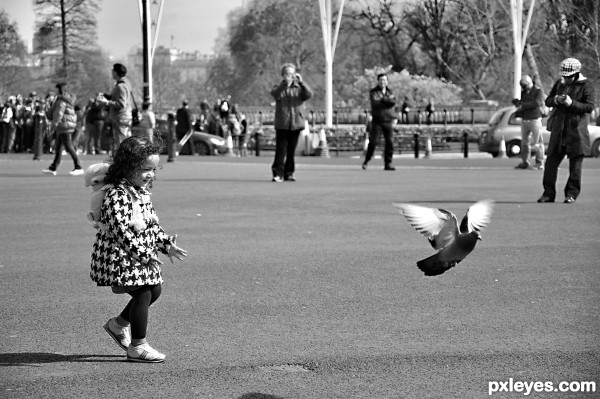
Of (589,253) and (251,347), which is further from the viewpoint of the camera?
(589,253)

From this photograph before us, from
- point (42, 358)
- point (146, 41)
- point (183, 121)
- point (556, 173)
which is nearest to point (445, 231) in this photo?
point (42, 358)

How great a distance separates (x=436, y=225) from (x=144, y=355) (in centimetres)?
158

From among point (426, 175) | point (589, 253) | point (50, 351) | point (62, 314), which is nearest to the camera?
point (50, 351)

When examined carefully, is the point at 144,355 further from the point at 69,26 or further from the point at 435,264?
the point at 69,26

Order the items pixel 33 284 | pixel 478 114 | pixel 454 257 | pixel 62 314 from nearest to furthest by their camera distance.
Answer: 1. pixel 454 257
2. pixel 62 314
3. pixel 33 284
4. pixel 478 114

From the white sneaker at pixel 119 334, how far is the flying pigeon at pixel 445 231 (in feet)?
5.16

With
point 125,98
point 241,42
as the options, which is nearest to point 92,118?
point 125,98

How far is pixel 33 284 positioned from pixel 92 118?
26.0 meters

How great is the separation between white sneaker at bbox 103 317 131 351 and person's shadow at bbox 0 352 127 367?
0.07 meters

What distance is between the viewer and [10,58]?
3317 inches

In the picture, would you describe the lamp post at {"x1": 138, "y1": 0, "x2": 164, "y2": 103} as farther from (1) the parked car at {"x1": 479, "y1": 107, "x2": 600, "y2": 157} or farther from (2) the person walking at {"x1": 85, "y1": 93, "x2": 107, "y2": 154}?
(1) the parked car at {"x1": 479, "y1": 107, "x2": 600, "y2": 157}

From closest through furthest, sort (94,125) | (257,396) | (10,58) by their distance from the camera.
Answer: (257,396) < (94,125) < (10,58)

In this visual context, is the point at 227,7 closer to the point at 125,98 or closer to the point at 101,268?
the point at 125,98

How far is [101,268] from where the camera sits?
22.0 ft
